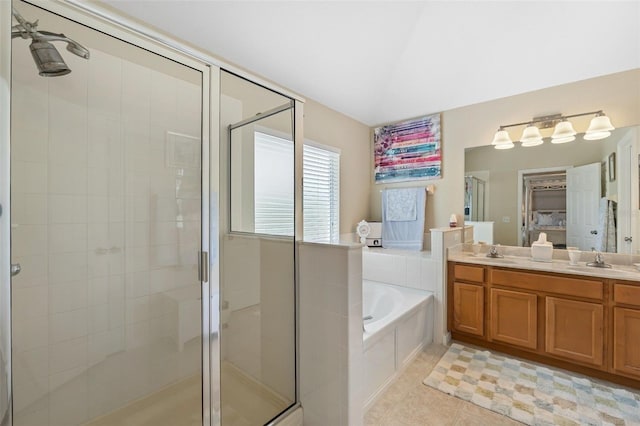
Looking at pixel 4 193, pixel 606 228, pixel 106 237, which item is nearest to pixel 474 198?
pixel 606 228

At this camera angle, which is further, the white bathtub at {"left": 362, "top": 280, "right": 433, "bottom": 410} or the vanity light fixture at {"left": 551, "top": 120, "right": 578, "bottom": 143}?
the vanity light fixture at {"left": 551, "top": 120, "right": 578, "bottom": 143}

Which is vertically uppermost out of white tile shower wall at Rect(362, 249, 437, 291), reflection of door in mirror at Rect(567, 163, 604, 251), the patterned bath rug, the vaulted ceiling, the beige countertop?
the vaulted ceiling

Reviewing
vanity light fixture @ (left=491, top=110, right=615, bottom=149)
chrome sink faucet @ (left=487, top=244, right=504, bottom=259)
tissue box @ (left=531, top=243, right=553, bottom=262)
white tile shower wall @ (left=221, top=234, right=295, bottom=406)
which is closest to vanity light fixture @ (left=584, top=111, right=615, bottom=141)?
vanity light fixture @ (left=491, top=110, right=615, bottom=149)

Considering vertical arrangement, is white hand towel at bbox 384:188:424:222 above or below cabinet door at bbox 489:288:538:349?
above

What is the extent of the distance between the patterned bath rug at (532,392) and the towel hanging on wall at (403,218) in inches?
54.2

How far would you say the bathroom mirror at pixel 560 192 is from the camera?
2.34 meters

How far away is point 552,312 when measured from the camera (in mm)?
2225

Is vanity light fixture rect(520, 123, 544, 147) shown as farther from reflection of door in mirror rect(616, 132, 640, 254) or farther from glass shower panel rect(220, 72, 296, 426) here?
glass shower panel rect(220, 72, 296, 426)

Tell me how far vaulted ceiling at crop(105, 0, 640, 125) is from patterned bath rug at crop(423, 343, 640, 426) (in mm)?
2534

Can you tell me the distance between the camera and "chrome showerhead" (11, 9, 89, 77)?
1093 mm

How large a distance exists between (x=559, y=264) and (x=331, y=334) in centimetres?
218

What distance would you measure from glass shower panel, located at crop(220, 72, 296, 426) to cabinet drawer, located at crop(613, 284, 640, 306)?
230 centimetres

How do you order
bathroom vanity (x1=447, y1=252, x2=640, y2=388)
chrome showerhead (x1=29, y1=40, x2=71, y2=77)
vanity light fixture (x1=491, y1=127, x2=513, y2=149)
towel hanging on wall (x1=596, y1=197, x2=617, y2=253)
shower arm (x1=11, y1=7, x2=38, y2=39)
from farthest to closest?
vanity light fixture (x1=491, y1=127, x2=513, y2=149) < towel hanging on wall (x1=596, y1=197, x2=617, y2=253) < bathroom vanity (x1=447, y1=252, x2=640, y2=388) < chrome showerhead (x1=29, y1=40, x2=71, y2=77) < shower arm (x1=11, y1=7, x2=38, y2=39)

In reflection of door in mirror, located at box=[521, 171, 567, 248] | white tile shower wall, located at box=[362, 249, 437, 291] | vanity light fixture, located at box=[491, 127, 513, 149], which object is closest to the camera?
reflection of door in mirror, located at box=[521, 171, 567, 248]
